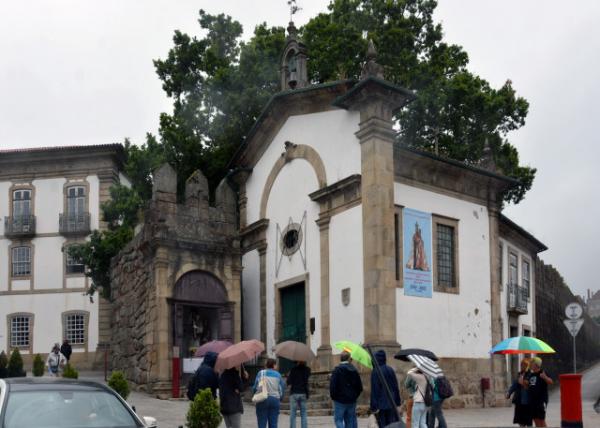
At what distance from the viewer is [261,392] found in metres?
12.0

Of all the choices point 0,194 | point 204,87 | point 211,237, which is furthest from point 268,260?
point 0,194

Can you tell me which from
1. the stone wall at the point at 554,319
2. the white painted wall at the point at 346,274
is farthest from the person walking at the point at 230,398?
the stone wall at the point at 554,319

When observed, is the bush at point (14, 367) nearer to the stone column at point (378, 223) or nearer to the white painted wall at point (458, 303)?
the stone column at point (378, 223)

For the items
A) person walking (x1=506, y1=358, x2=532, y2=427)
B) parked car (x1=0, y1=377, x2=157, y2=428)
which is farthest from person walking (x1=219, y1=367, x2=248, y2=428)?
person walking (x1=506, y1=358, x2=532, y2=427)

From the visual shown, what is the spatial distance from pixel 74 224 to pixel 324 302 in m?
24.9

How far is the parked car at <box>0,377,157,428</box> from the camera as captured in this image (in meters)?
7.53

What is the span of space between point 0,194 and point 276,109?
2489cm

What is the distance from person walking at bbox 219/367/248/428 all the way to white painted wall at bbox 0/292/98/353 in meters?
31.4

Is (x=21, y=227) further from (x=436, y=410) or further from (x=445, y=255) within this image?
(x=436, y=410)

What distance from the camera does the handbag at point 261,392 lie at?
468 inches

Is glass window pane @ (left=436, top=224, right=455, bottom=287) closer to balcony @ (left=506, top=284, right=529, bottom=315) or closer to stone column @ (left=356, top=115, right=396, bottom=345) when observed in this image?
stone column @ (left=356, top=115, right=396, bottom=345)

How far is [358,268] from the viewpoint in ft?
65.0

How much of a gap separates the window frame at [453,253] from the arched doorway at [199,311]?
602cm

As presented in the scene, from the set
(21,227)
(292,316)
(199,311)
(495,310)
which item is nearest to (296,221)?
(292,316)
